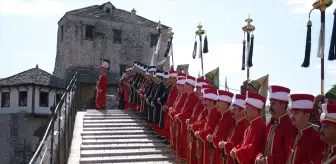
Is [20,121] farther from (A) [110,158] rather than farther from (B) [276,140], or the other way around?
(B) [276,140]

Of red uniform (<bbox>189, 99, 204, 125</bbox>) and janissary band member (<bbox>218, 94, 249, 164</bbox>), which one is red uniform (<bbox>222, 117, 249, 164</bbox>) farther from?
red uniform (<bbox>189, 99, 204, 125</bbox>)

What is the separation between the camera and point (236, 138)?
6.27 meters

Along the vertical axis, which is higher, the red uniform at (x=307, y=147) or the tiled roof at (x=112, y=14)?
the tiled roof at (x=112, y=14)

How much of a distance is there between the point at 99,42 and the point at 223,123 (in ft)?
100

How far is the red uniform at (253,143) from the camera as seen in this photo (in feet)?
17.9

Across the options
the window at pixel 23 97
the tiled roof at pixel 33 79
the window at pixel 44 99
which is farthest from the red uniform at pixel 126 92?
the window at pixel 23 97

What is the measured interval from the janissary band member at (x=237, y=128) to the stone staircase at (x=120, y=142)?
11.8 feet

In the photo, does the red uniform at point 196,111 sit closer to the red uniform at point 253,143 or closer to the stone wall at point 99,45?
the red uniform at point 253,143

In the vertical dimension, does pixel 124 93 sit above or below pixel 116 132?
above

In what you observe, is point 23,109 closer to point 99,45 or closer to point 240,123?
point 99,45

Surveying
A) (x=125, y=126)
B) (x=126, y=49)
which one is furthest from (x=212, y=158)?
(x=126, y=49)

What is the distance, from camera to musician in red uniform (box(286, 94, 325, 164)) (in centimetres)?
439

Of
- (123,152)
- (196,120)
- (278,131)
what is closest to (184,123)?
(196,120)

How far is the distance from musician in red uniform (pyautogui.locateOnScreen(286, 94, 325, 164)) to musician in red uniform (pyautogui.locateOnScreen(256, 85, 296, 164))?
21 centimetres
